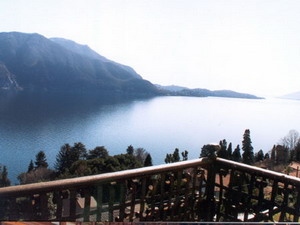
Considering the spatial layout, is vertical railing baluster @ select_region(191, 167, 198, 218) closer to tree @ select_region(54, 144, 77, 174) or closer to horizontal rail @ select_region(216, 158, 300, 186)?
horizontal rail @ select_region(216, 158, 300, 186)

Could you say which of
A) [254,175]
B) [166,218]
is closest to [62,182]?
[166,218]

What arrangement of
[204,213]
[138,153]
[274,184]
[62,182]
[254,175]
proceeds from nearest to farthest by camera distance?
[62,182]
[274,184]
[254,175]
[204,213]
[138,153]

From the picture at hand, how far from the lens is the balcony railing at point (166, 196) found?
1.13 m

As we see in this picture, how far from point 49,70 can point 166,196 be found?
142096 mm

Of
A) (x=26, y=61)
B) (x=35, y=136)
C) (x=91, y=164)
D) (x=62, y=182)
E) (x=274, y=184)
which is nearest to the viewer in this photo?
(x=62, y=182)

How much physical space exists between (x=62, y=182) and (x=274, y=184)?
54.3 inches

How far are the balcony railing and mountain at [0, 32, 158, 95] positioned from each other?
407ft

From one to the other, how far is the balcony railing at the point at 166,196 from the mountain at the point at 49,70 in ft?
407

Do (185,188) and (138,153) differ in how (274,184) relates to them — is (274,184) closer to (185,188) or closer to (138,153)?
(185,188)

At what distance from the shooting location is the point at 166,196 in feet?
5.89

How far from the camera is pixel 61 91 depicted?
13362 centimetres

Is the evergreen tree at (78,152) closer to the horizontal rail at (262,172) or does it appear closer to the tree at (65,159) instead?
the tree at (65,159)

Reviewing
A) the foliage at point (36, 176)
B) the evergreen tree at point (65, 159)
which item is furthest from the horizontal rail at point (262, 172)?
the evergreen tree at point (65, 159)

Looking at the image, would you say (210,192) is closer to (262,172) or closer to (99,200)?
(262,172)
